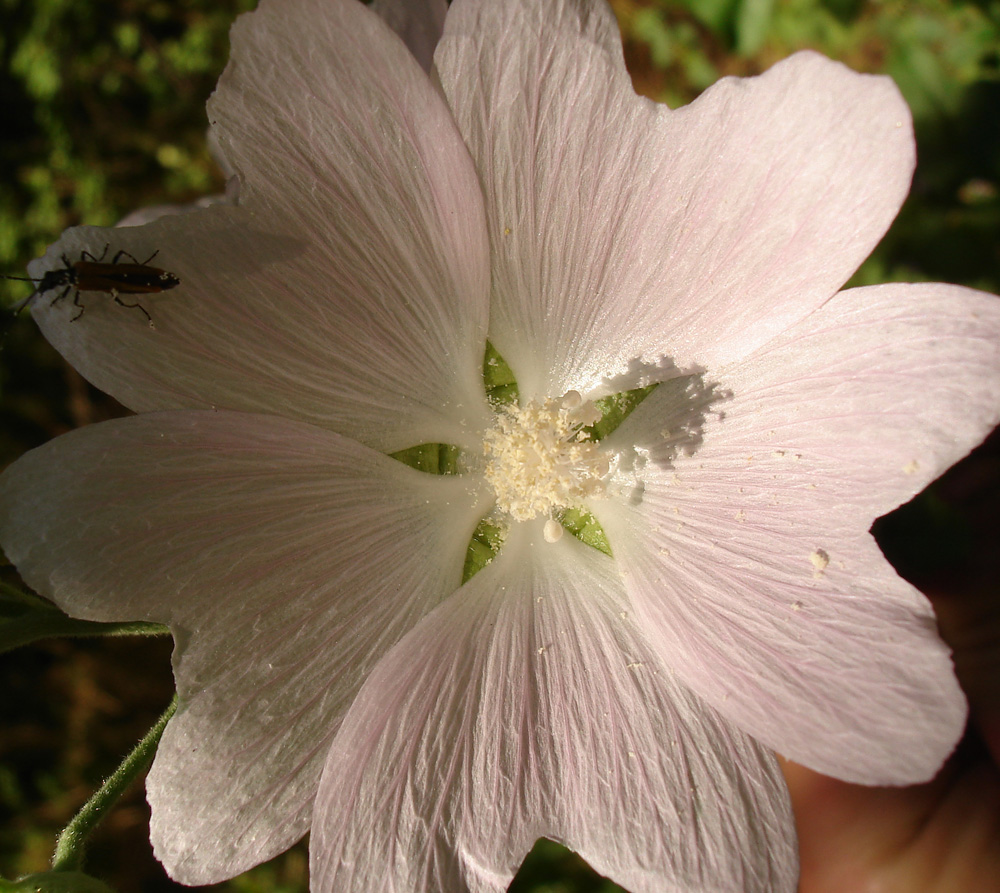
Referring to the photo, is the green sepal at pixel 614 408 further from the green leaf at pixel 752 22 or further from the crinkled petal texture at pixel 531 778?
the green leaf at pixel 752 22

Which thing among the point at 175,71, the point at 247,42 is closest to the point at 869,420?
the point at 247,42

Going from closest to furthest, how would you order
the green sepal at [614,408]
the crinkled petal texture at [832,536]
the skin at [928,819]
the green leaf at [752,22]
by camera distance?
the crinkled petal texture at [832,536] < the green sepal at [614,408] < the skin at [928,819] < the green leaf at [752,22]

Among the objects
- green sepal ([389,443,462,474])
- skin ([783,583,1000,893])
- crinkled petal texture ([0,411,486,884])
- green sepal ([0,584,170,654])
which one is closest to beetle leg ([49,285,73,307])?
crinkled petal texture ([0,411,486,884])

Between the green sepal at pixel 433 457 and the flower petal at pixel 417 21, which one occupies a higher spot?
the flower petal at pixel 417 21

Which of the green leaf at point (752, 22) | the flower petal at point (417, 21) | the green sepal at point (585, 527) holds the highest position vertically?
the flower petal at point (417, 21)

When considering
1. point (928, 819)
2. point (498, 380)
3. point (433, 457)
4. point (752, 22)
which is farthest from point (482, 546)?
point (752, 22)

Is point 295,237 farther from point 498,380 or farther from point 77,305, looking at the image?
point 498,380

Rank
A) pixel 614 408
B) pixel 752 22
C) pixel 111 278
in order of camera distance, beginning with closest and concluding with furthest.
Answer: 1. pixel 111 278
2. pixel 614 408
3. pixel 752 22

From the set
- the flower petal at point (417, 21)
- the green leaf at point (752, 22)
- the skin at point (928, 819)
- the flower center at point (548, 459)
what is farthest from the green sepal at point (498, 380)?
the green leaf at point (752, 22)
